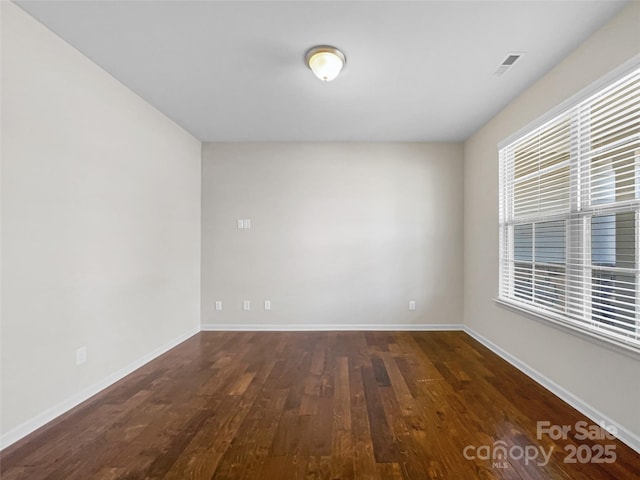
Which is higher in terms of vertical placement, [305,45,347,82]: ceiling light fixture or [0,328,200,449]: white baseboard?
[305,45,347,82]: ceiling light fixture

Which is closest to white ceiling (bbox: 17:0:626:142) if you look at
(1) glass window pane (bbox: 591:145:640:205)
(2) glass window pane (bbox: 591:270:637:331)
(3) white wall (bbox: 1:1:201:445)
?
(3) white wall (bbox: 1:1:201:445)

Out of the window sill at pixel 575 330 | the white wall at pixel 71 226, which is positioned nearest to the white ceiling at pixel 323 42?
the white wall at pixel 71 226

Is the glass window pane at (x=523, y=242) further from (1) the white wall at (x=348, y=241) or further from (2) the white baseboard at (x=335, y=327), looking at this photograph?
(2) the white baseboard at (x=335, y=327)

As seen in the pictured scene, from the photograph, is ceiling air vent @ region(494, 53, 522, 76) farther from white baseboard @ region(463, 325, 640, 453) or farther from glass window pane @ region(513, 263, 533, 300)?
white baseboard @ region(463, 325, 640, 453)

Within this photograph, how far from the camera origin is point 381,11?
1.92 m

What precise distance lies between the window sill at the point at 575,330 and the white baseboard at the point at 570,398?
Answer: 17.8 inches

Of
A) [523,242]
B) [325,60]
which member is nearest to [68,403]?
[325,60]

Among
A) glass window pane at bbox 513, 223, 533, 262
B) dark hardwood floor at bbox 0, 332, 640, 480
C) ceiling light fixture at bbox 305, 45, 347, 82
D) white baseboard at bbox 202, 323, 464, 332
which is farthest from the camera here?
white baseboard at bbox 202, 323, 464, 332

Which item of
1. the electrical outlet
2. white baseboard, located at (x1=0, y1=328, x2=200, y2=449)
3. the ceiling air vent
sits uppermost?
the ceiling air vent

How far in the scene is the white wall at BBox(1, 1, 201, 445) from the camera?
1881mm

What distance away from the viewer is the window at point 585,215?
6.30 feet

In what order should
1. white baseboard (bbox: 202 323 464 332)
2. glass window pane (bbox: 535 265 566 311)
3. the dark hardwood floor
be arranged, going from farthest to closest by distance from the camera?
white baseboard (bbox: 202 323 464 332) → glass window pane (bbox: 535 265 566 311) → the dark hardwood floor

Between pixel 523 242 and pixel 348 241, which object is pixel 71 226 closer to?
pixel 348 241

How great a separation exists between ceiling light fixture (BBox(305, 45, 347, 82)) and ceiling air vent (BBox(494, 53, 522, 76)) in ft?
4.10
